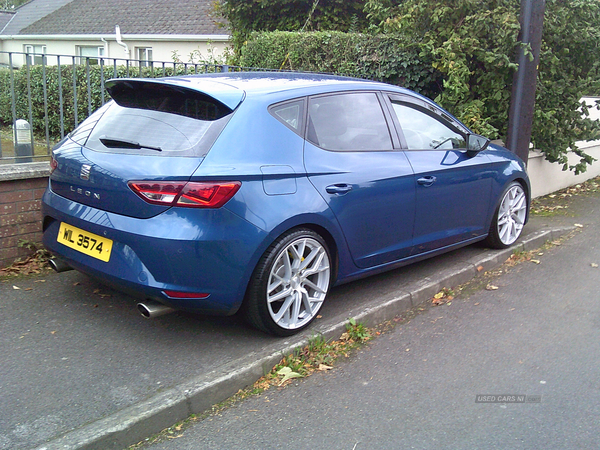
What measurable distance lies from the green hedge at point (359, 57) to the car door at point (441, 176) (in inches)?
110

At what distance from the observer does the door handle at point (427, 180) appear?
15.9 ft

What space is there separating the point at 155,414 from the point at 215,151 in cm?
151

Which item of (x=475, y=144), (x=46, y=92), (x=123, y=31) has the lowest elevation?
(x=475, y=144)

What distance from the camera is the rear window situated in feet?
12.1

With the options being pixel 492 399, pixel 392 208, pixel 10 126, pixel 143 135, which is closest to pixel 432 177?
pixel 392 208

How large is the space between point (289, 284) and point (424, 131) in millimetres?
2027

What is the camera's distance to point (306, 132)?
4168 mm

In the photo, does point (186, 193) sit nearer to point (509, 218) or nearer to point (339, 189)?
point (339, 189)

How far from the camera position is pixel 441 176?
5.04 metres

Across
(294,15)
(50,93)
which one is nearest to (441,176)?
(50,93)

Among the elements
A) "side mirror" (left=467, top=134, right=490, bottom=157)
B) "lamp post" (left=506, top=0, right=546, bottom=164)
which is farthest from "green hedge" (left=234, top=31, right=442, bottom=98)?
"side mirror" (left=467, top=134, right=490, bottom=157)

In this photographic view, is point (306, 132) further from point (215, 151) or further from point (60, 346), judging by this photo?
point (60, 346)

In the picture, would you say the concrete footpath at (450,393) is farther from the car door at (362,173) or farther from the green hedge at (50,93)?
the green hedge at (50,93)

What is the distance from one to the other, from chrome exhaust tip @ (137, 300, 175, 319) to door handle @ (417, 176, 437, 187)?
2.25 m
